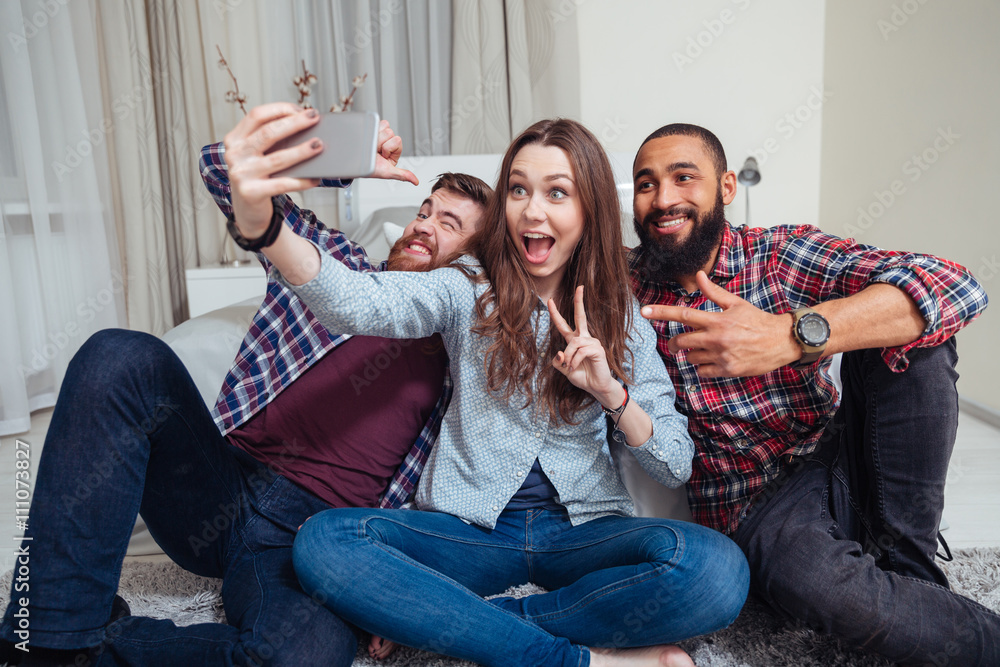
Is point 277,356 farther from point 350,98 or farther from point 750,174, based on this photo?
point 750,174

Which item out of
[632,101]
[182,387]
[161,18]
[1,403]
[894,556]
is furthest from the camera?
[632,101]

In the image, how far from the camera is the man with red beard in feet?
2.76

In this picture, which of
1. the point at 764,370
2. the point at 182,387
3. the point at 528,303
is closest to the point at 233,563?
the point at 182,387

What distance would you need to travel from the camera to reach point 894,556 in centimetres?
110

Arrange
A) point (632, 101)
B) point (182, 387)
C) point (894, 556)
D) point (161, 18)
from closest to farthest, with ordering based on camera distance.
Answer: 1. point (182, 387)
2. point (894, 556)
3. point (161, 18)
4. point (632, 101)

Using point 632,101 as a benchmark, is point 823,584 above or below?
below

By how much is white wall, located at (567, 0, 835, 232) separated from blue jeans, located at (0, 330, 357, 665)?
2634mm

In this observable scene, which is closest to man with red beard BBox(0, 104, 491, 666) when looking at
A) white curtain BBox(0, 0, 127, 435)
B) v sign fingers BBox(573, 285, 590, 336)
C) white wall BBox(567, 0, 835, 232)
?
v sign fingers BBox(573, 285, 590, 336)

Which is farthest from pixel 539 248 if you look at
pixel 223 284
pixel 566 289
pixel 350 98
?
pixel 350 98

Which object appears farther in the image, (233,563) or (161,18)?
(161,18)

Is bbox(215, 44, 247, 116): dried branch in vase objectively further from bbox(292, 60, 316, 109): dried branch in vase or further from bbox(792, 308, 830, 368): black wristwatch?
bbox(792, 308, 830, 368): black wristwatch

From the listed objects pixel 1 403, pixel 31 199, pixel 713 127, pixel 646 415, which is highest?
pixel 713 127

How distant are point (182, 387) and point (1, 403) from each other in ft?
6.19

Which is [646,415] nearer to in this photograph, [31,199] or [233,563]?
[233,563]
